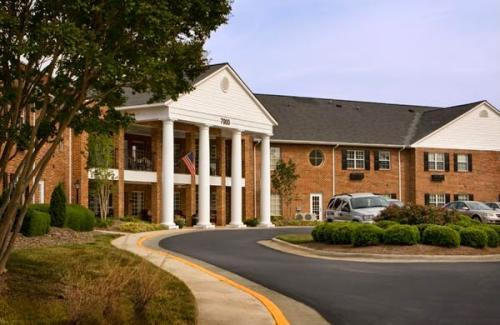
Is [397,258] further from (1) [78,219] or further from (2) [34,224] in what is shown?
(1) [78,219]

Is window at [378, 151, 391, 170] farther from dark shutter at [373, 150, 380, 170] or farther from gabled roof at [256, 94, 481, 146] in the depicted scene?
gabled roof at [256, 94, 481, 146]

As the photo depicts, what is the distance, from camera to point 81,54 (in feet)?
33.6

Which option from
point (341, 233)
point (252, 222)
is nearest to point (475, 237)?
point (341, 233)

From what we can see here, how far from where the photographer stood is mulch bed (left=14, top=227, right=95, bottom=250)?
19500 mm

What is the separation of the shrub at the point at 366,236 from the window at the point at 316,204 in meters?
26.6

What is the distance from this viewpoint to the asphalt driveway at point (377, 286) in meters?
11.0

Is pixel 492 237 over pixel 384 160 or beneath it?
beneath

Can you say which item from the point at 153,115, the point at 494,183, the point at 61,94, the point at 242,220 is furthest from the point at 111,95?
the point at 494,183

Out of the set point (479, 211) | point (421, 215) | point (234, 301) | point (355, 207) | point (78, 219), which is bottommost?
point (234, 301)

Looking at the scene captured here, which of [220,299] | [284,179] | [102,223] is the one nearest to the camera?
[220,299]

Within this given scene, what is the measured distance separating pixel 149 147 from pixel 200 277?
3172cm

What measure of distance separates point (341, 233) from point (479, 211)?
1804 cm

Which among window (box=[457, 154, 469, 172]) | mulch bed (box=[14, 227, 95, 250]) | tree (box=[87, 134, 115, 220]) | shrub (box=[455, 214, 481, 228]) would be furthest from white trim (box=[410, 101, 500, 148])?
mulch bed (box=[14, 227, 95, 250])

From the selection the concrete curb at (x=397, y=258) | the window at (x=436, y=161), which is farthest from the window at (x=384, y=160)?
the concrete curb at (x=397, y=258)
